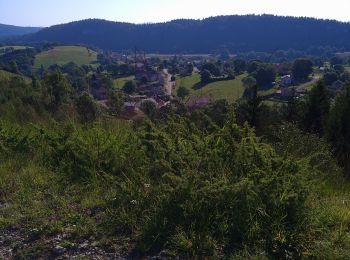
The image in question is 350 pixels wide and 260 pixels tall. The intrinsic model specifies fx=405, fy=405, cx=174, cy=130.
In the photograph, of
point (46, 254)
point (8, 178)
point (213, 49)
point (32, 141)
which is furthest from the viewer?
point (213, 49)

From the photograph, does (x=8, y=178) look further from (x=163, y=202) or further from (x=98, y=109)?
(x=98, y=109)

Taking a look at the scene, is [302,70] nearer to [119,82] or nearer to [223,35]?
[119,82]

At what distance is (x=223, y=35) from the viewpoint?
18938cm

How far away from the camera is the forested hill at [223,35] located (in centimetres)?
17025

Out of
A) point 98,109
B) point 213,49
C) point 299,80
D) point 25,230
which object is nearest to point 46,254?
point 25,230

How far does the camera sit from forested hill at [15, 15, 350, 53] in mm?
170250

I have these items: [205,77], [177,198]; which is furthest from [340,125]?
[205,77]

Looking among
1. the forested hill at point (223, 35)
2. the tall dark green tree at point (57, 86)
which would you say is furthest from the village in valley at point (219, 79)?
the forested hill at point (223, 35)

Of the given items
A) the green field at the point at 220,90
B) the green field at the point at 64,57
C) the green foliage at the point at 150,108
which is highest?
the green foliage at the point at 150,108

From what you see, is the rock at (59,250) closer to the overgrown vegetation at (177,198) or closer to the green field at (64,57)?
the overgrown vegetation at (177,198)

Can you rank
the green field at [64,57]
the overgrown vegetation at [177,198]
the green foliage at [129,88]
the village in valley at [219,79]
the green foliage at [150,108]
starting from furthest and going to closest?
the green field at [64,57] < the village in valley at [219,79] < the green foliage at [129,88] < the green foliage at [150,108] < the overgrown vegetation at [177,198]

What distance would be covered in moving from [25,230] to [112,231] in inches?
31.4

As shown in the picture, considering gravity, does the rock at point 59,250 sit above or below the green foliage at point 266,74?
above

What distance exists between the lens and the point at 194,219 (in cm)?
336
